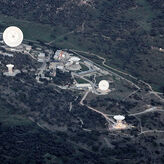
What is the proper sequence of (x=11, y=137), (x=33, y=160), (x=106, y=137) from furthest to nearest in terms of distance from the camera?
(x=106, y=137), (x=11, y=137), (x=33, y=160)

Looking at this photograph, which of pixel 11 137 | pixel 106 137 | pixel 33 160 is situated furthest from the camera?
pixel 106 137

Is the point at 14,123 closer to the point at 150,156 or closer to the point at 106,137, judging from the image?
the point at 106,137

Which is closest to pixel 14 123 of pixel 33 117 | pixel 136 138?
pixel 33 117

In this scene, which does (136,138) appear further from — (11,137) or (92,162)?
(11,137)

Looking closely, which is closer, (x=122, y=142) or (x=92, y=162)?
(x=92, y=162)

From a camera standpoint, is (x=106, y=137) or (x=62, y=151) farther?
(x=106, y=137)

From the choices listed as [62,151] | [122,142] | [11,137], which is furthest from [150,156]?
[11,137]

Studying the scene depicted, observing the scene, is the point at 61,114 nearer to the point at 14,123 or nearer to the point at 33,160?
the point at 14,123
